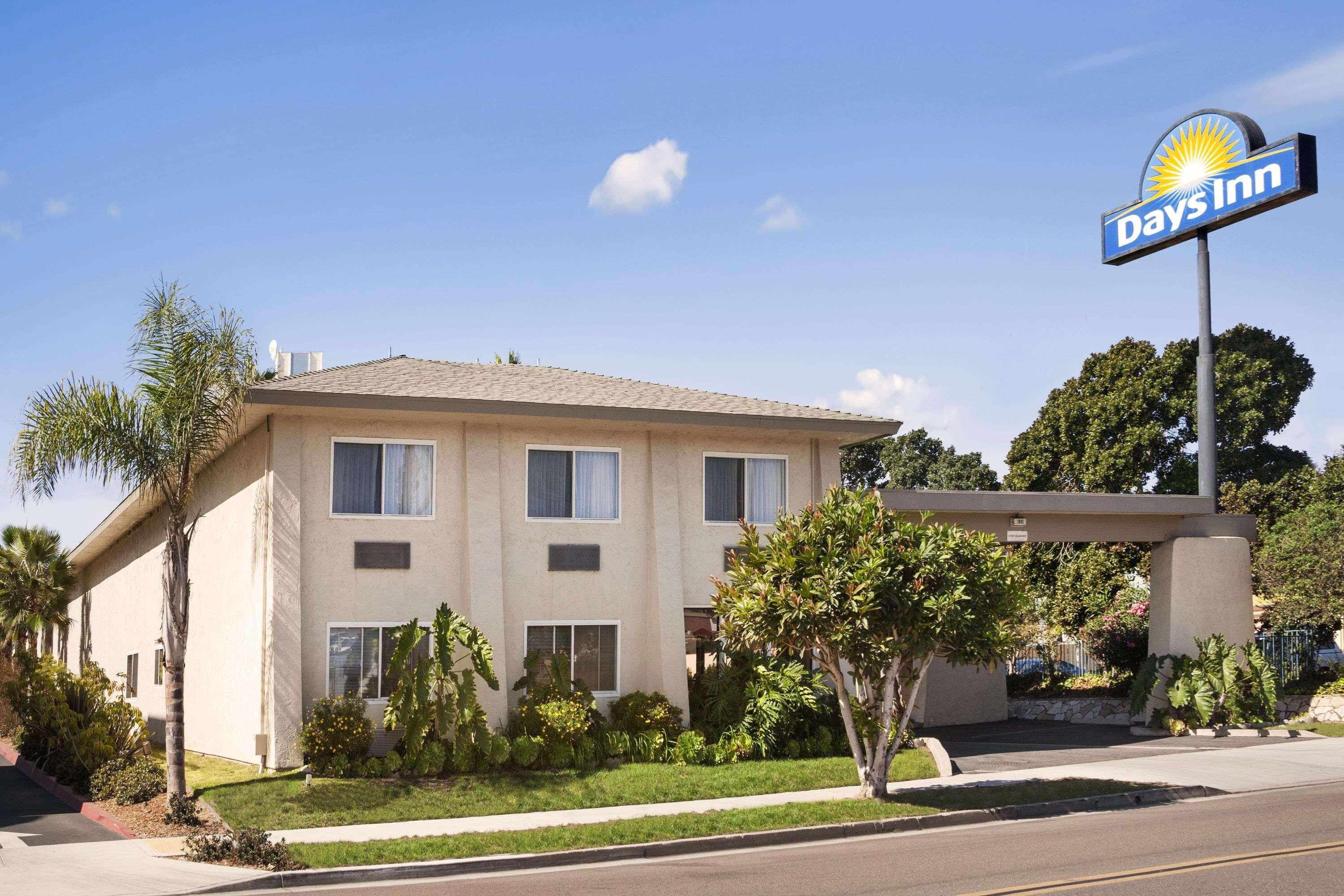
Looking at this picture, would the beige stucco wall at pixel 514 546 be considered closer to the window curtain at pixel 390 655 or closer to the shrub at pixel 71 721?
the window curtain at pixel 390 655

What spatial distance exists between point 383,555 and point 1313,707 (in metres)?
20.3

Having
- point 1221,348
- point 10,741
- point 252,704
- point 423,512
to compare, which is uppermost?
point 1221,348

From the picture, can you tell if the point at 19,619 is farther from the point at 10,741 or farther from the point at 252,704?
the point at 252,704

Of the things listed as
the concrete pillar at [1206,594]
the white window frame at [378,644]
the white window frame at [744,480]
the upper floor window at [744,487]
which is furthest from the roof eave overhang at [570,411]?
the concrete pillar at [1206,594]

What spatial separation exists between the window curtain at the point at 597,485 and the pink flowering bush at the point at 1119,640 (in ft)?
52.5

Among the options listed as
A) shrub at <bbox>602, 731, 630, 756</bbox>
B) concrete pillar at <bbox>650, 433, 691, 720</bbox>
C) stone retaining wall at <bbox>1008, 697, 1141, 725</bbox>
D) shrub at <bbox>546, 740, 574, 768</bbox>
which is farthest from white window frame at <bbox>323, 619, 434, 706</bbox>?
stone retaining wall at <bbox>1008, 697, 1141, 725</bbox>

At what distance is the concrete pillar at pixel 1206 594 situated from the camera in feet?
87.7

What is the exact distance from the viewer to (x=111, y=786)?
18000 mm

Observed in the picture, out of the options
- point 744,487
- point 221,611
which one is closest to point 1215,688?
point 744,487

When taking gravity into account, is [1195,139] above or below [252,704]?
above

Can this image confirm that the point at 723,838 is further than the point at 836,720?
No

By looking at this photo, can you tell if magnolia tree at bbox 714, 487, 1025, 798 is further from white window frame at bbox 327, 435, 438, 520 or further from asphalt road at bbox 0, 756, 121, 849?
asphalt road at bbox 0, 756, 121, 849

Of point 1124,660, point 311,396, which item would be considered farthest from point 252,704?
point 1124,660

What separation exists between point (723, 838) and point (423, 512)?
26.8 feet
